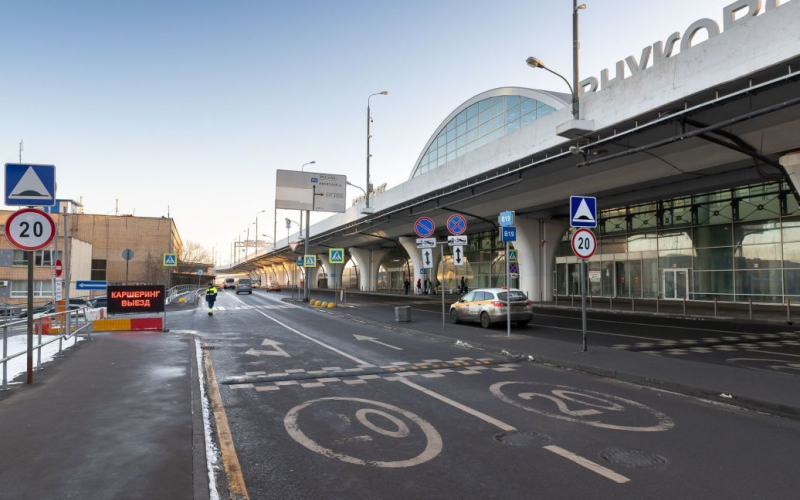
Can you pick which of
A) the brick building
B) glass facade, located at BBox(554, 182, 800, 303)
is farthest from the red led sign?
the brick building

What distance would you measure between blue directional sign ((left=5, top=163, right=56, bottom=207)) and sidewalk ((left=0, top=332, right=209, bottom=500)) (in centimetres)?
300

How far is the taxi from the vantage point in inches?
709

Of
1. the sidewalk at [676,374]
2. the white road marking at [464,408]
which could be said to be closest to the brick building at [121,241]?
the sidewalk at [676,374]

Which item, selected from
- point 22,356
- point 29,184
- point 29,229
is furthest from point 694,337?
point 22,356

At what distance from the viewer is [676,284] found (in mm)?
34125

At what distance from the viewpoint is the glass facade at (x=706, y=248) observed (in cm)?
2822

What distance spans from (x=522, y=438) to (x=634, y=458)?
116 cm

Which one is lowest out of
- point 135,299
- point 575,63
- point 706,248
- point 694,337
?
point 694,337

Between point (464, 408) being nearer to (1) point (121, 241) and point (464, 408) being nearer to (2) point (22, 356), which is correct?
(2) point (22, 356)

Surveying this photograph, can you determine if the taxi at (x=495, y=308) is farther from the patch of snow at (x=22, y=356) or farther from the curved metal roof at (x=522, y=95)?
the curved metal roof at (x=522, y=95)

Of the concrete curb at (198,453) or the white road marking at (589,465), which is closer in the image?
the concrete curb at (198,453)

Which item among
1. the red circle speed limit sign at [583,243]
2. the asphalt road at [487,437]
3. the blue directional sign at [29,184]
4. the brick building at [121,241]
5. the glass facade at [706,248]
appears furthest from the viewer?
the brick building at [121,241]

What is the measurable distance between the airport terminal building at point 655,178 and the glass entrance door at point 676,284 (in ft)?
0.31

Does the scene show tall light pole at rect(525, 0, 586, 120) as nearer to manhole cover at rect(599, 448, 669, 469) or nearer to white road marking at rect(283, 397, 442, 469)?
white road marking at rect(283, 397, 442, 469)
